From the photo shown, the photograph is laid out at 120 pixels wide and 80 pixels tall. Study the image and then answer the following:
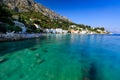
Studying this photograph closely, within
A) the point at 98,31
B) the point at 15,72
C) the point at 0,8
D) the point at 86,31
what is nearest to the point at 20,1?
the point at 86,31

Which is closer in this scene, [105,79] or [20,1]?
[105,79]

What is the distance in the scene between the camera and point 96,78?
11.0m

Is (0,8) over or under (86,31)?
over

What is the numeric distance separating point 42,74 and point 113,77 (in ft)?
20.4

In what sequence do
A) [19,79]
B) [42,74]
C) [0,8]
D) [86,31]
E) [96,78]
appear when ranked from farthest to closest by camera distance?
[86,31] → [0,8] → [42,74] → [96,78] → [19,79]

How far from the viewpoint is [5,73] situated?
37.4 feet

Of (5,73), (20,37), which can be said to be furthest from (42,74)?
(20,37)

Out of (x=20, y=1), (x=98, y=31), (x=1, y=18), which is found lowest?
(x=98, y=31)

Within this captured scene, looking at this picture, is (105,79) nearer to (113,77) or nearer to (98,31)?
(113,77)

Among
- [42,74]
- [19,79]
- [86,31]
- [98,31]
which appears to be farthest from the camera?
[98,31]

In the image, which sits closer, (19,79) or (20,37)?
(19,79)

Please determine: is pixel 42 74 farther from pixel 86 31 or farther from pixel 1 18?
pixel 86 31

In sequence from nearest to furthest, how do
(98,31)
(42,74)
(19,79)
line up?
(19,79), (42,74), (98,31)

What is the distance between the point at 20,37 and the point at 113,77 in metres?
34.5
